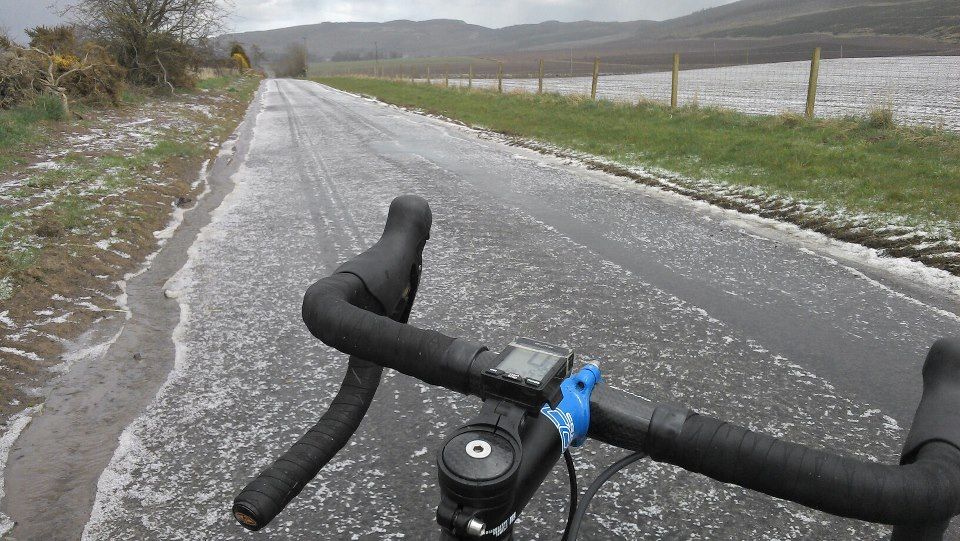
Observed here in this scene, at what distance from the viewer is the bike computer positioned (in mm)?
1007

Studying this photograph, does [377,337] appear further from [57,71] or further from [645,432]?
[57,71]

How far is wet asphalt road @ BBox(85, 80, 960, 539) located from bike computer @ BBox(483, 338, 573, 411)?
158cm

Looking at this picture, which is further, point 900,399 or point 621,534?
point 900,399

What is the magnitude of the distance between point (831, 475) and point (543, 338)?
316cm

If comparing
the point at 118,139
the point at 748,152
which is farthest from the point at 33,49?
the point at 748,152

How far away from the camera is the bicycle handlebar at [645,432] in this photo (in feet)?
3.01

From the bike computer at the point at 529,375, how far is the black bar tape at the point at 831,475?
24 centimetres

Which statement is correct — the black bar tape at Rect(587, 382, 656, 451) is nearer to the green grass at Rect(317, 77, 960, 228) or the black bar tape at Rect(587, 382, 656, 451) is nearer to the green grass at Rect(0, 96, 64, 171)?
the green grass at Rect(317, 77, 960, 228)

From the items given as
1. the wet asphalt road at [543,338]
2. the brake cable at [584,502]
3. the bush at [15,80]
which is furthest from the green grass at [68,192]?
the brake cable at [584,502]

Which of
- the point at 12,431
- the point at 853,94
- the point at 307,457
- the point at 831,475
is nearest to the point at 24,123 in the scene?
the point at 12,431

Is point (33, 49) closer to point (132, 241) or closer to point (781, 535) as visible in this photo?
point (132, 241)

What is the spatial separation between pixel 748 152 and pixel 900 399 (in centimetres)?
802

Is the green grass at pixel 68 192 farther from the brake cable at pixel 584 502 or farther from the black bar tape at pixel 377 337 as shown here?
the brake cable at pixel 584 502

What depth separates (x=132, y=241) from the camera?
250 inches
